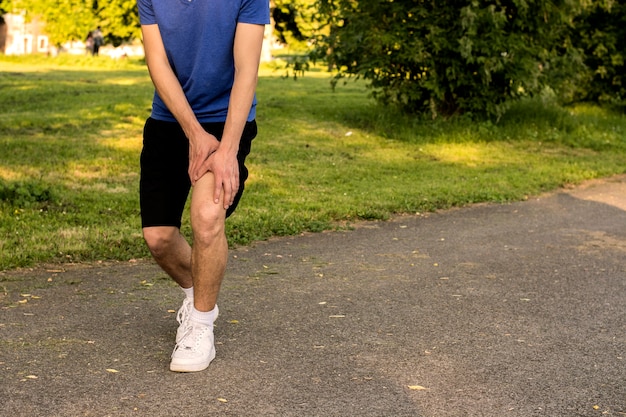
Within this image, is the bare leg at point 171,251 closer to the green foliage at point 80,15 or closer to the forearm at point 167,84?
the forearm at point 167,84

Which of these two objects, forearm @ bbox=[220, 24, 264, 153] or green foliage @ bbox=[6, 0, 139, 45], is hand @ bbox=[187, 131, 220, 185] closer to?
forearm @ bbox=[220, 24, 264, 153]

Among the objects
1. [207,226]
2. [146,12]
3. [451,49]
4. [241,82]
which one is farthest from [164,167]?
[451,49]

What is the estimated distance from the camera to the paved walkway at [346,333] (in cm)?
413

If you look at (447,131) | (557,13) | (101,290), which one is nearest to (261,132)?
(447,131)

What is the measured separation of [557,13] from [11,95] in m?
11.9

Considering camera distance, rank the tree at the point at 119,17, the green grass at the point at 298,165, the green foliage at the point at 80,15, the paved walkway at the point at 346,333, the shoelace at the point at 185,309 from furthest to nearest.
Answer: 1. the green foliage at the point at 80,15
2. the tree at the point at 119,17
3. the green grass at the point at 298,165
4. the shoelace at the point at 185,309
5. the paved walkway at the point at 346,333

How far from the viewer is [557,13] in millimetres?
16203

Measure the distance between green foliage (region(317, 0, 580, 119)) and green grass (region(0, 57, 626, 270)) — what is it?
1.83ft

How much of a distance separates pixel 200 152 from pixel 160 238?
1.82 ft

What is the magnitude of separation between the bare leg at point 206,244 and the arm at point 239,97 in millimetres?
71

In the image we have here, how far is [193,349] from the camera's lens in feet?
14.6

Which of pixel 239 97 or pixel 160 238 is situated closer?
pixel 239 97

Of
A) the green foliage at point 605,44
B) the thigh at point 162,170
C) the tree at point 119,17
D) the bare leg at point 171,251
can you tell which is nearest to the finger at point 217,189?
the thigh at point 162,170

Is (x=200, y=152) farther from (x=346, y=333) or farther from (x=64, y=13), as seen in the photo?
(x=64, y=13)
